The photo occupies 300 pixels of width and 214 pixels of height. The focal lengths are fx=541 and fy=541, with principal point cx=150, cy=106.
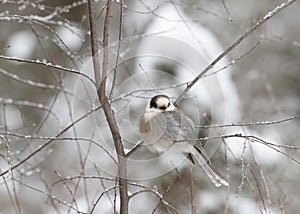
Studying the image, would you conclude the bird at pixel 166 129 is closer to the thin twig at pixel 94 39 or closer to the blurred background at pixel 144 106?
the blurred background at pixel 144 106

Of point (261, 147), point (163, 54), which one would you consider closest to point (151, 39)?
point (163, 54)

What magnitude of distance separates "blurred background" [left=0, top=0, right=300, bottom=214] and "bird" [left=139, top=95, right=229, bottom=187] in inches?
3.7

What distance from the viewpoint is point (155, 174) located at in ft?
13.7

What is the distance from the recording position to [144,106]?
3668 millimetres

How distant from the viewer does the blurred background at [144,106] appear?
251cm

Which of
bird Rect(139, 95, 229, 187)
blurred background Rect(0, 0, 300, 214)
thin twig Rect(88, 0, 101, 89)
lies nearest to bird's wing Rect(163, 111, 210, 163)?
bird Rect(139, 95, 229, 187)

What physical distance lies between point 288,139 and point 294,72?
11.6 feet

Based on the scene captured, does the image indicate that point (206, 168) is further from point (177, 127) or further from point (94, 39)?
point (94, 39)

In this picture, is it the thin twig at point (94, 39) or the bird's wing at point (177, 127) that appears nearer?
the thin twig at point (94, 39)

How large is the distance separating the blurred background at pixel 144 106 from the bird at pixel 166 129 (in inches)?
3.7

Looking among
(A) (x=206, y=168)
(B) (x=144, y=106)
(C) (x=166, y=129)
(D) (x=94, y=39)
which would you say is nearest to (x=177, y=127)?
(C) (x=166, y=129)

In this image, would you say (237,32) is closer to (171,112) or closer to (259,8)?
(259,8)

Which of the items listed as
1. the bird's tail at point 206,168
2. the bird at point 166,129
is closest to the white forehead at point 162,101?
the bird at point 166,129

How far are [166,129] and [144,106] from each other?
109 centimetres
